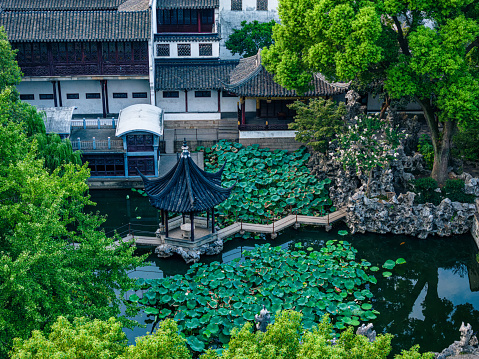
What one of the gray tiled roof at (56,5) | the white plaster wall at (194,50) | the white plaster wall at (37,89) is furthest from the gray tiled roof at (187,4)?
the white plaster wall at (37,89)

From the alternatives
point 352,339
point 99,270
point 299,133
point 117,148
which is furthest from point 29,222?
point 299,133

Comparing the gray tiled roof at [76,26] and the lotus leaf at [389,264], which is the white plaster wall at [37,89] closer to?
the gray tiled roof at [76,26]

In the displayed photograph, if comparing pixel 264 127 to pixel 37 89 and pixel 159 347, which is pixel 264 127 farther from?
pixel 159 347

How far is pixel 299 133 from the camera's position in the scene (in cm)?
3306

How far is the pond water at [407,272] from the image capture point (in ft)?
71.8

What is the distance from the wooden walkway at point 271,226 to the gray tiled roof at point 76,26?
14.2m

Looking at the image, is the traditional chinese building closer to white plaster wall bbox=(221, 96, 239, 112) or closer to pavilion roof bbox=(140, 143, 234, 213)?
white plaster wall bbox=(221, 96, 239, 112)

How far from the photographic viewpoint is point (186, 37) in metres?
39.2

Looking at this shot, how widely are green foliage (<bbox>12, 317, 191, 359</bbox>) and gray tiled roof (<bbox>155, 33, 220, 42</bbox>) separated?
28.0 m

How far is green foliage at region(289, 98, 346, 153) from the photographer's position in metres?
31.8

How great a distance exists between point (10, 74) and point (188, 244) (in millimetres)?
13991

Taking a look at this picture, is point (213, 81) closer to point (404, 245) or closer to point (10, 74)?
point (10, 74)

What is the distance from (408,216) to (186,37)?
19.7m

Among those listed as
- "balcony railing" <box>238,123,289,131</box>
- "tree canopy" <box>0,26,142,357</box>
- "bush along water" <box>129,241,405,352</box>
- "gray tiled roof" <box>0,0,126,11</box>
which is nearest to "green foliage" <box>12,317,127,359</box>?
"tree canopy" <box>0,26,142,357</box>
